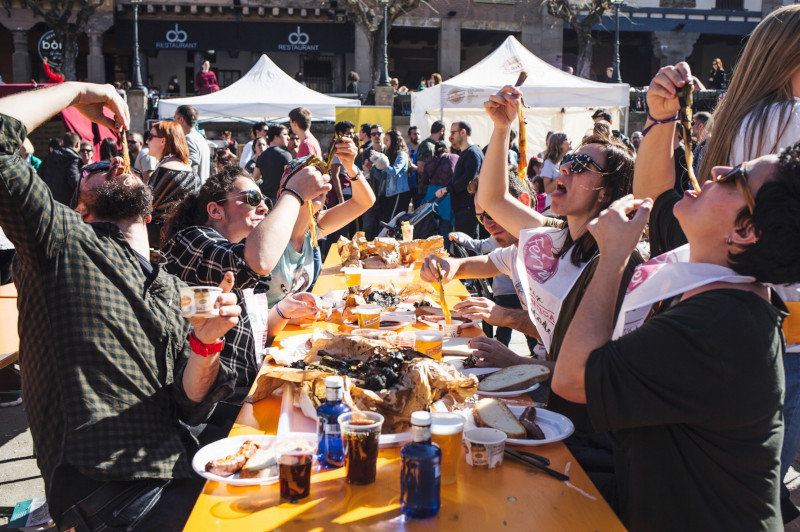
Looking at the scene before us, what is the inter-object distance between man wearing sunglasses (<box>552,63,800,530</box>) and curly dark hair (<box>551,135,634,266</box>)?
2.80 ft

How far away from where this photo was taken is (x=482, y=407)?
206 cm

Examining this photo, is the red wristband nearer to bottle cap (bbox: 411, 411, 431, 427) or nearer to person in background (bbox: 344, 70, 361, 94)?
bottle cap (bbox: 411, 411, 431, 427)

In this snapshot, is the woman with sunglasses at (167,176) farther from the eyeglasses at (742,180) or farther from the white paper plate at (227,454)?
the eyeglasses at (742,180)

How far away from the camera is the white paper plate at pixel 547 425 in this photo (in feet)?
6.25

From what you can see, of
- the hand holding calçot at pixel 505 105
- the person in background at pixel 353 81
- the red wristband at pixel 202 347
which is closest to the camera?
the red wristband at pixel 202 347

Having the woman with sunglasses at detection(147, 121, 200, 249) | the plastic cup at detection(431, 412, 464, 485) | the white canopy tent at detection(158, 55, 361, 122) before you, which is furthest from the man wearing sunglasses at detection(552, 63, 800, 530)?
the white canopy tent at detection(158, 55, 361, 122)

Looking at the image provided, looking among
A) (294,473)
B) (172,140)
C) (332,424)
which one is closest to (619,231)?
(332,424)

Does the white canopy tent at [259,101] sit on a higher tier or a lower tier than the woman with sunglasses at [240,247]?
higher

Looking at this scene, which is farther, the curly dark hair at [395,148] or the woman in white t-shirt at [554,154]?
the curly dark hair at [395,148]

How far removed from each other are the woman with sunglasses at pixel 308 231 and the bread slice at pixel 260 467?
1584 millimetres

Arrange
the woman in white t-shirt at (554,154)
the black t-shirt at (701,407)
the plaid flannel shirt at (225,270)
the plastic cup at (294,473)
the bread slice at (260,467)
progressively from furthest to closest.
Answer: the woman in white t-shirt at (554,154), the plaid flannel shirt at (225,270), the bread slice at (260,467), the plastic cup at (294,473), the black t-shirt at (701,407)

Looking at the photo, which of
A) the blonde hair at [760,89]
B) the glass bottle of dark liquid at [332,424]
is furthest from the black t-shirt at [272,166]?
the glass bottle of dark liquid at [332,424]

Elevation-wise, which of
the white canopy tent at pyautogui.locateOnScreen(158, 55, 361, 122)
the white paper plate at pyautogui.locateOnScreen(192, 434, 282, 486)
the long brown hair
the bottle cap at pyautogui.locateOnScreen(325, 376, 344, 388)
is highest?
the white canopy tent at pyautogui.locateOnScreen(158, 55, 361, 122)

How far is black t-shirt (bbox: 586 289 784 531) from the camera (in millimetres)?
1480
